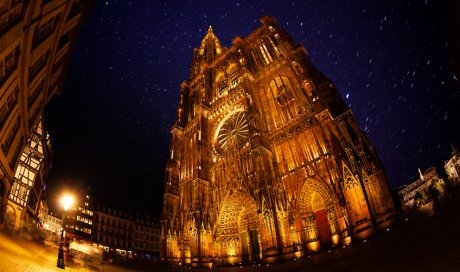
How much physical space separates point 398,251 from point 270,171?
457 inches

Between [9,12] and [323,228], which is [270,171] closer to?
[323,228]

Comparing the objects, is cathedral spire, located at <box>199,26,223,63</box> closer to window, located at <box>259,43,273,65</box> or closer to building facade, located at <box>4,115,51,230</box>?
window, located at <box>259,43,273,65</box>

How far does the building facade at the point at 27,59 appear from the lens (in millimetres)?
11500

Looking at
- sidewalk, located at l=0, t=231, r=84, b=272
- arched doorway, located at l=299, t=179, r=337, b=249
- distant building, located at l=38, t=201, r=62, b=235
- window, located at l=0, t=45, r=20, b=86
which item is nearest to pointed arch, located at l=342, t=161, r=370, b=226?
arched doorway, located at l=299, t=179, r=337, b=249

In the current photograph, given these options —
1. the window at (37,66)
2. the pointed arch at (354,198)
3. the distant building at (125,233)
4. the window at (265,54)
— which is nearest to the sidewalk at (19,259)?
the window at (37,66)

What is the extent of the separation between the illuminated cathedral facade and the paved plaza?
2184 millimetres

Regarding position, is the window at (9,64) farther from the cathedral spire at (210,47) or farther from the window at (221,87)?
the cathedral spire at (210,47)

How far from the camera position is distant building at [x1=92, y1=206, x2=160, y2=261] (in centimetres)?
5509

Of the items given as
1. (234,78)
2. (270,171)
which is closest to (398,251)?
(270,171)

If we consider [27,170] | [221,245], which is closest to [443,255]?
[221,245]

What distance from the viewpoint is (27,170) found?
87.9 ft

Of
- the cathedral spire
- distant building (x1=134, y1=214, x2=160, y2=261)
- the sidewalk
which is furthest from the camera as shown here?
distant building (x1=134, y1=214, x2=160, y2=261)

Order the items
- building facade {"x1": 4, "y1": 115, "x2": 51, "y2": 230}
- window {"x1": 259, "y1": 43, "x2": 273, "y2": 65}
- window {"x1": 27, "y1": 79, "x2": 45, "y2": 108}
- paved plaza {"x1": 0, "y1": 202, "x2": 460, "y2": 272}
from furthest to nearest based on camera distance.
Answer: window {"x1": 259, "y1": 43, "x2": 273, "y2": 65} → building facade {"x1": 4, "y1": 115, "x2": 51, "y2": 230} → window {"x1": 27, "y1": 79, "x2": 45, "y2": 108} → paved plaza {"x1": 0, "y1": 202, "x2": 460, "y2": 272}

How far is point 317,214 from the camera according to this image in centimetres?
1842
